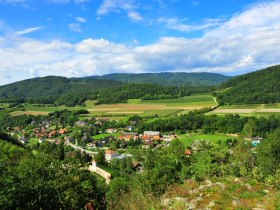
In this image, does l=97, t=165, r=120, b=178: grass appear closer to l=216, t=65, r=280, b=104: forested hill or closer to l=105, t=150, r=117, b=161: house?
l=105, t=150, r=117, b=161: house

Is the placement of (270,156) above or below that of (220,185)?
below

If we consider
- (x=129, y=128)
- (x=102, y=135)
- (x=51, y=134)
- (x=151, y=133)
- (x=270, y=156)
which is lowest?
(x=102, y=135)

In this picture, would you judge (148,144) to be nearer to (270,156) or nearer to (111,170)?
(111,170)

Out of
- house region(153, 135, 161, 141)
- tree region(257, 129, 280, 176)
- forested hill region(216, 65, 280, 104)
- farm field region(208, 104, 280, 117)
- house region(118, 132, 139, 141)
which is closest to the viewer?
tree region(257, 129, 280, 176)

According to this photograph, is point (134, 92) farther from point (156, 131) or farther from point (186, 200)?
point (186, 200)

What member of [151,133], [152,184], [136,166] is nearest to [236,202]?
[152,184]

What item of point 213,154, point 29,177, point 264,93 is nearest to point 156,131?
point 213,154

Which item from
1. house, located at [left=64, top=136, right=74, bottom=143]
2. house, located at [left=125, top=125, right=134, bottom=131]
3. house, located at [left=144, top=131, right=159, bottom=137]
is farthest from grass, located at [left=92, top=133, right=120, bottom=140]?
house, located at [left=144, top=131, right=159, bottom=137]

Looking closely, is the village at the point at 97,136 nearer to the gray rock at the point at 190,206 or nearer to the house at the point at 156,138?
the house at the point at 156,138
